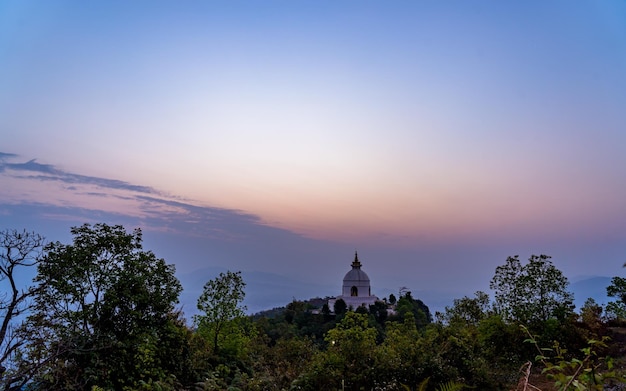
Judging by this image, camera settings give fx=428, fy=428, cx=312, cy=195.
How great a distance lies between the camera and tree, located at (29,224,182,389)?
8.55 meters

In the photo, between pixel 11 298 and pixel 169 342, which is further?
pixel 169 342

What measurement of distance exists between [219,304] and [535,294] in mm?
Answer: 10590

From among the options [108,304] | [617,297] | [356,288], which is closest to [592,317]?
[617,297]

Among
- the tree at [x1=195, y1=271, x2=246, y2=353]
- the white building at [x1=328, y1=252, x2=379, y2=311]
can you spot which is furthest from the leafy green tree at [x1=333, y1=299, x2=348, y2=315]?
the tree at [x1=195, y1=271, x2=246, y2=353]

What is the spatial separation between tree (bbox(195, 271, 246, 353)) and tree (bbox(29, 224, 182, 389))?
4.70 m

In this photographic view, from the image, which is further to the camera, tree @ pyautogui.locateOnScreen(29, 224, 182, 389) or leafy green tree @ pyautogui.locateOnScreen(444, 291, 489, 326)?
leafy green tree @ pyautogui.locateOnScreen(444, 291, 489, 326)

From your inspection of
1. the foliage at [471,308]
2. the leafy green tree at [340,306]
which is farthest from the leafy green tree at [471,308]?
the leafy green tree at [340,306]

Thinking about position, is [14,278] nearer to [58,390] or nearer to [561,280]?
[58,390]

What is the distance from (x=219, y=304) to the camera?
15.0 meters

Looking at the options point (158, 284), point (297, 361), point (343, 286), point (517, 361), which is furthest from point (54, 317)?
point (343, 286)

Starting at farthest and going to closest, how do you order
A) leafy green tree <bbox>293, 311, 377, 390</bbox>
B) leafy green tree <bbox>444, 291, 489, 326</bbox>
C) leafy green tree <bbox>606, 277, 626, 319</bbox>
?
leafy green tree <bbox>444, 291, 489, 326</bbox> → leafy green tree <bbox>606, 277, 626, 319</bbox> → leafy green tree <bbox>293, 311, 377, 390</bbox>

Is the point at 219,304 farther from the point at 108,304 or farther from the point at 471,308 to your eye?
the point at 471,308

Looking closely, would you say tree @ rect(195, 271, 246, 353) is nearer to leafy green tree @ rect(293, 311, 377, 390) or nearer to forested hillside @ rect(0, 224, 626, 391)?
forested hillside @ rect(0, 224, 626, 391)

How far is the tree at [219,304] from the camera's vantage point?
15.0 meters
